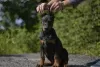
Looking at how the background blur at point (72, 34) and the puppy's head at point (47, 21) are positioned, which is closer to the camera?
the puppy's head at point (47, 21)

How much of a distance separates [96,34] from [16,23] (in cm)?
369

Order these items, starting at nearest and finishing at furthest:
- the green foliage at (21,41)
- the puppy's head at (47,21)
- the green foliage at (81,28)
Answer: the puppy's head at (47,21) < the green foliage at (81,28) < the green foliage at (21,41)

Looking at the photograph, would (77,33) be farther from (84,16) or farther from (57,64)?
(57,64)

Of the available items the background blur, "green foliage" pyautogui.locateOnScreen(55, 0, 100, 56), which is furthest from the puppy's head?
"green foliage" pyautogui.locateOnScreen(55, 0, 100, 56)

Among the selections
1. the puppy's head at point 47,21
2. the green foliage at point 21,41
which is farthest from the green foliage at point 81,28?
the puppy's head at point 47,21

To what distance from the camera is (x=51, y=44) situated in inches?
198

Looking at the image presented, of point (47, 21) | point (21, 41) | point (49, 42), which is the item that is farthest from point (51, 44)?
point (21, 41)

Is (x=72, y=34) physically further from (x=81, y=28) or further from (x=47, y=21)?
(x=47, y=21)

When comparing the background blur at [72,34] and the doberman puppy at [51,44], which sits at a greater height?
the doberman puppy at [51,44]

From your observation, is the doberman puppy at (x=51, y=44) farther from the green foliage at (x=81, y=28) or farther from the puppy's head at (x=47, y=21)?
the green foliage at (x=81, y=28)

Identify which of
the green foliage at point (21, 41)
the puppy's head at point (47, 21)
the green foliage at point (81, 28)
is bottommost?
the green foliage at point (21, 41)

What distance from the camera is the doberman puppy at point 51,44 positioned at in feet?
15.9

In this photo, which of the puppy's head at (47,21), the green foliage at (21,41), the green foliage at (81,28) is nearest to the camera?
the puppy's head at (47,21)

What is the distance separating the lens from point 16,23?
39.8ft
